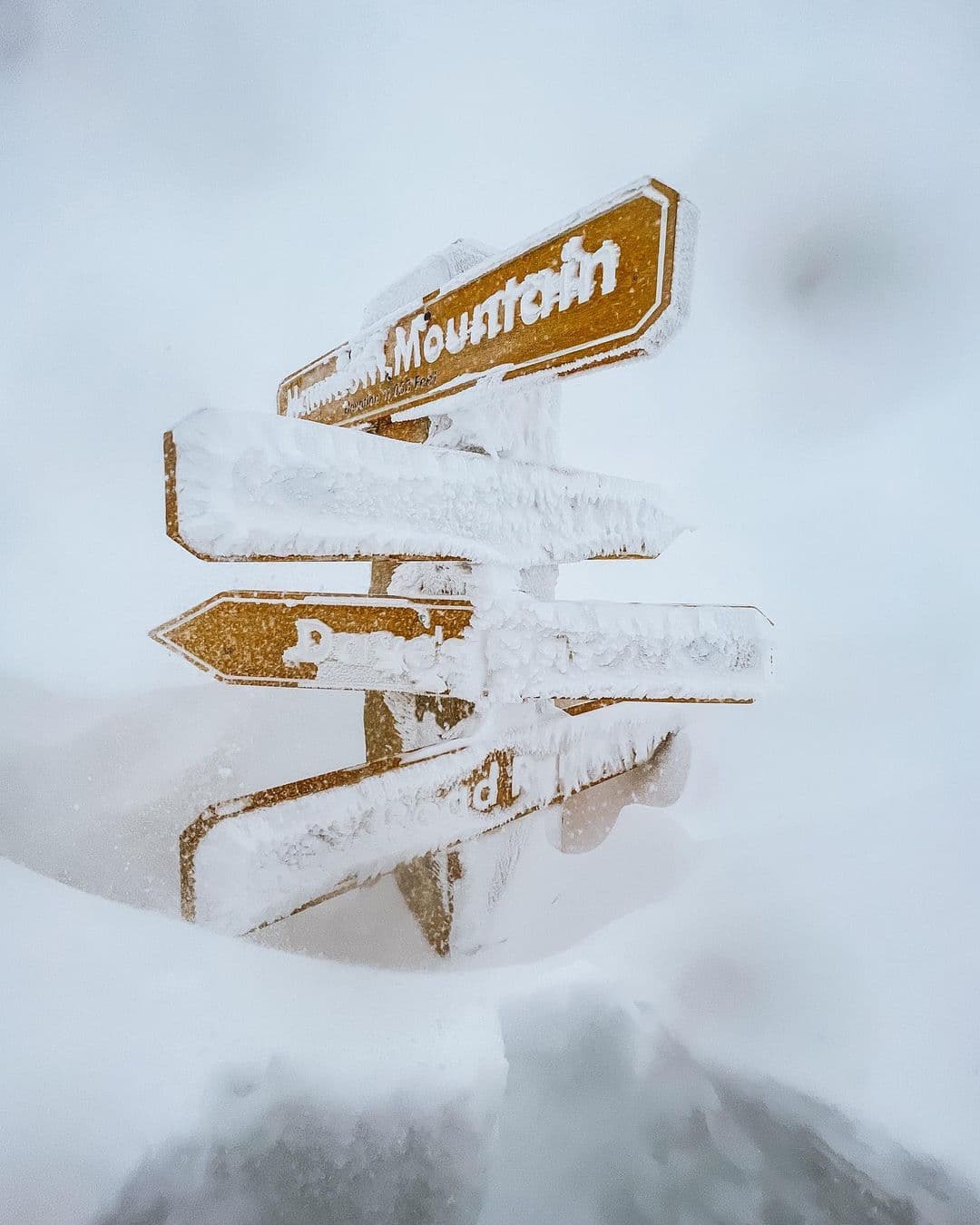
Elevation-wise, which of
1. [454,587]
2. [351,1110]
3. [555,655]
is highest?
[454,587]

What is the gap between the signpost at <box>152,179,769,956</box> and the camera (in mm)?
767

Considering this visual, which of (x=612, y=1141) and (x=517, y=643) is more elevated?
(x=517, y=643)

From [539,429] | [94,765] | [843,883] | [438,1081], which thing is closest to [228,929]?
[438,1081]

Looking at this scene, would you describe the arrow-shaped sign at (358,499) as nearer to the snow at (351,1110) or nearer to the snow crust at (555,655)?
the snow crust at (555,655)

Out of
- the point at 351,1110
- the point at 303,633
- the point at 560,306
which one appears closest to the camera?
the point at 351,1110

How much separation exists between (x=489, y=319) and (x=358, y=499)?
46 cm

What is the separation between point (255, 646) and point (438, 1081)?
749 millimetres

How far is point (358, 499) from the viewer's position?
82cm

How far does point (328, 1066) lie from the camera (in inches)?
30.8

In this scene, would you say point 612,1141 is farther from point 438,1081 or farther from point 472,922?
point 472,922

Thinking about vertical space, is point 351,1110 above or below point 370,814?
below

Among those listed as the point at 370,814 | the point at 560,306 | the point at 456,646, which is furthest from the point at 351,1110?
the point at 560,306

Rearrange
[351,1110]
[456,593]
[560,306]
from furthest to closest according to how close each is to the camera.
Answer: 1. [456,593]
2. [560,306]
3. [351,1110]

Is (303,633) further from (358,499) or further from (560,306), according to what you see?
(560,306)
